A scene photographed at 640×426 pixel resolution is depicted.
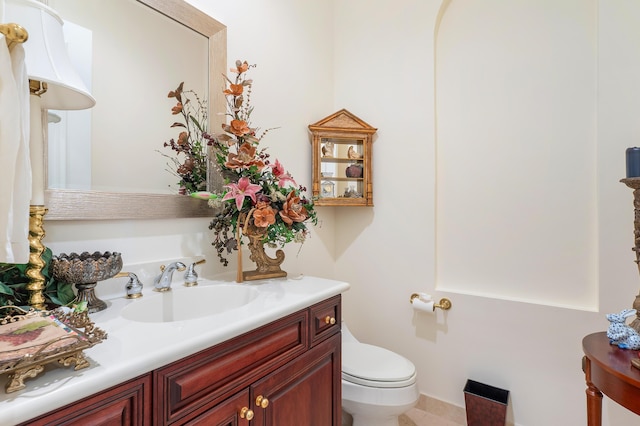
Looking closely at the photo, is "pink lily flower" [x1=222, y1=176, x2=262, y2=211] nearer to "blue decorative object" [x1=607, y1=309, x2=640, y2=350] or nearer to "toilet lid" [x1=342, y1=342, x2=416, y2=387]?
"toilet lid" [x1=342, y1=342, x2=416, y2=387]

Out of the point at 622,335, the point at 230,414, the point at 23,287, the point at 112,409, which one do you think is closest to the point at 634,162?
the point at 622,335

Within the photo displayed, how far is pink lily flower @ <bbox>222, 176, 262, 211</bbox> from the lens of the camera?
1207mm

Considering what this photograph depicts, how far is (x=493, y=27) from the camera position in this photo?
176 cm

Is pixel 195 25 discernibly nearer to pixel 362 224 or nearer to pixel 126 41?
pixel 126 41

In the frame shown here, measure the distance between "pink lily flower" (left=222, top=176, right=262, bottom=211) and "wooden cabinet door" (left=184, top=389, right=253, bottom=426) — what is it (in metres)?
0.63

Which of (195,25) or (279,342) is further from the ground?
(195,25)

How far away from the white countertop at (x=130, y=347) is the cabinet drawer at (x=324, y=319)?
0.05 m

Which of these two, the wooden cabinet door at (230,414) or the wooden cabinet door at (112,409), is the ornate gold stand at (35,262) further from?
the wooden cabinet door at (230,414)

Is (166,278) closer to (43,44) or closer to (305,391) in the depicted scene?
(305,391)

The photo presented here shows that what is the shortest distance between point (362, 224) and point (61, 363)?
175cm

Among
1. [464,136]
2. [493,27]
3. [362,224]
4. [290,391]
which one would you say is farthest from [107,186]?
[493,27]

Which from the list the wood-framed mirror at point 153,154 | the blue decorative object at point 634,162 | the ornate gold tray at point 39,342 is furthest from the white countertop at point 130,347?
the blue decorative object at point 634,162

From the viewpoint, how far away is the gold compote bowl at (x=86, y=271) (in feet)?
2.83

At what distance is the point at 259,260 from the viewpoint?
4.47ft
